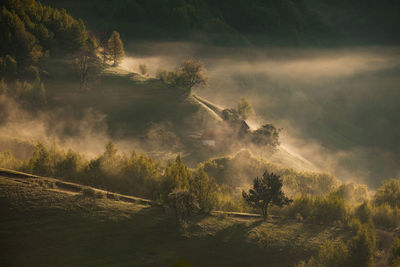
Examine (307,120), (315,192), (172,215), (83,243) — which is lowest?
(83,243)

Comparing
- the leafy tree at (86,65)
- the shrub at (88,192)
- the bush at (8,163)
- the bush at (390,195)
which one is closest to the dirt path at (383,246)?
the bush at (390,195)

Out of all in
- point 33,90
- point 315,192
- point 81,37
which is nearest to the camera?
point 315,192

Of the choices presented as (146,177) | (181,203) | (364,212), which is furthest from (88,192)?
(364,212)

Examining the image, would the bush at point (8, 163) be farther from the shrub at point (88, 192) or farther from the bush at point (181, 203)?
the bush at point (181, 203)

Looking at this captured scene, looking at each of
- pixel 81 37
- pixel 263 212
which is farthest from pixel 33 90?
pixel 263 212

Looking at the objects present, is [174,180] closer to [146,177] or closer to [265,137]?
[146,177]

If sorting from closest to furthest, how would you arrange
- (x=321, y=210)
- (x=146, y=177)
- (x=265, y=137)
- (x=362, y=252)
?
(x=362, y=252) < (x=146, y=177) < (x=321, y=210) < (x=265, y=137)

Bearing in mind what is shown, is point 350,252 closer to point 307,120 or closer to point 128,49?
point 307,120

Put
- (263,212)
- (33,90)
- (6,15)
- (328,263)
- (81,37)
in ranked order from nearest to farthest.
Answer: (328,263), (263,212), (33,90), (6,15), (81,37)

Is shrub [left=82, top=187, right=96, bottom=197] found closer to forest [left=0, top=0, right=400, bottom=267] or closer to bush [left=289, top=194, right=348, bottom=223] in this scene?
forest [left=0, top=0, right=400, bottom=267]
